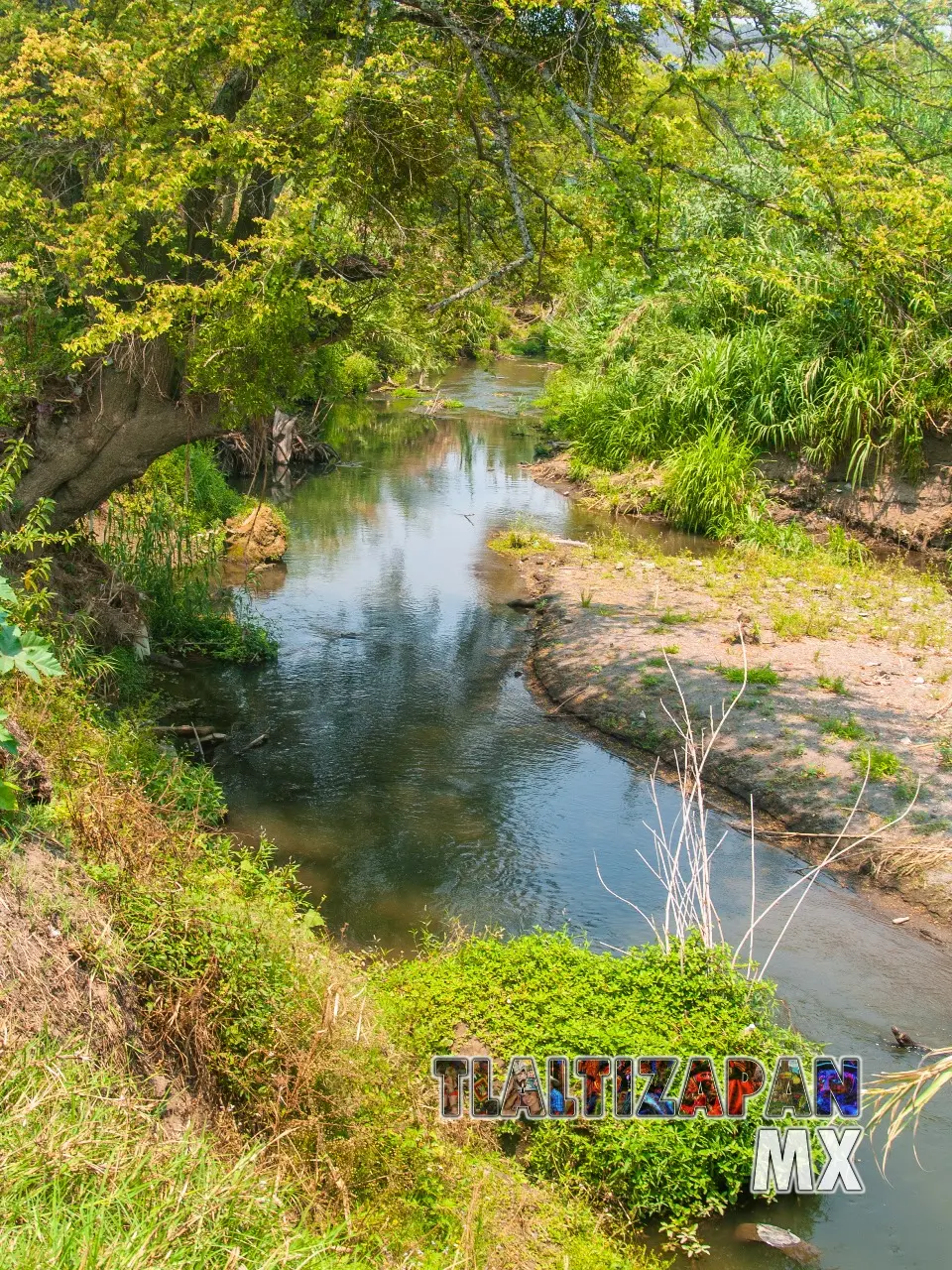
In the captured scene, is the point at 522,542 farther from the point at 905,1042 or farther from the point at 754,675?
the point at 905,1042

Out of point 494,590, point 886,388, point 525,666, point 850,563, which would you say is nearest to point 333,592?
point 494,590

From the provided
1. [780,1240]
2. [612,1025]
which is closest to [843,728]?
[612,1025]

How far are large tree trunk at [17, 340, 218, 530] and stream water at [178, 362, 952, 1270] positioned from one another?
88.7 inches

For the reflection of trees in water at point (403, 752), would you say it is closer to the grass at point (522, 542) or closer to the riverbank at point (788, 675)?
the riverbank at point (788, 675)

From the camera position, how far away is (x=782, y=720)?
395 inches

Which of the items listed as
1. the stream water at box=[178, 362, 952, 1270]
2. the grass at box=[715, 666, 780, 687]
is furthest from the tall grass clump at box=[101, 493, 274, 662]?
the grass at box=[715, 666, 780, 687]

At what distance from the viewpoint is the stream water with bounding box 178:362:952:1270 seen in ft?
18.8

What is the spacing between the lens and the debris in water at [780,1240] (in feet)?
16.5

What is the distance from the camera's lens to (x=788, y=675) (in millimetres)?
11055

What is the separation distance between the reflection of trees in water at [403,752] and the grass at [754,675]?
1913mm

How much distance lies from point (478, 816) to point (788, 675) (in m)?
3.69

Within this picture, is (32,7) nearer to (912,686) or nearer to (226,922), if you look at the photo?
(226,922)

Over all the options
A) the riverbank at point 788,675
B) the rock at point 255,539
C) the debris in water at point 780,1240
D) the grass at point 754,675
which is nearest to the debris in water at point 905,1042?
the riverbank at point 788,675

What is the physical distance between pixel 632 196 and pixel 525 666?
5.14 m
